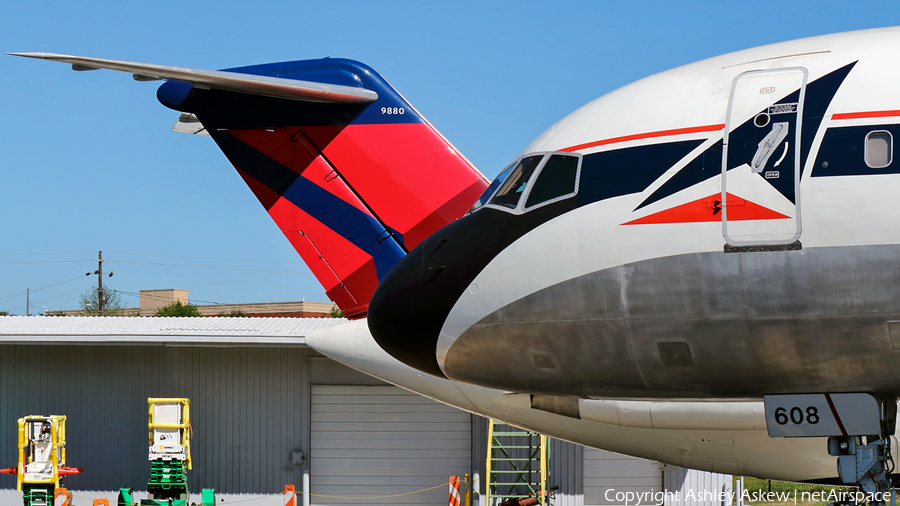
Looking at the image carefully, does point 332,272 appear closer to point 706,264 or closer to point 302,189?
point 302,189

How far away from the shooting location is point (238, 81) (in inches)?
377

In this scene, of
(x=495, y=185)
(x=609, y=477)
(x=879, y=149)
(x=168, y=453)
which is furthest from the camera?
(x=609, y=477)

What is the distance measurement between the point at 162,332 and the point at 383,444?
17.1 ft

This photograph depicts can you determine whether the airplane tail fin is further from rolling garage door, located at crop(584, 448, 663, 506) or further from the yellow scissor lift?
rolling garage door, located at crop(584, 448, 663, 506)

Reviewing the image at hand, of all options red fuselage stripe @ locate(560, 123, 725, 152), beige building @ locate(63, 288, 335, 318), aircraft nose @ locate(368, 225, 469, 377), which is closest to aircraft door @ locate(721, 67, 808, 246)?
red fuselage stripe @ locate(560, 123, 725, 152)

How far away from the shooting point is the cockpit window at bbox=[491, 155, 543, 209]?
20.2ft

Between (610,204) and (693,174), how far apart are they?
0.58 metres

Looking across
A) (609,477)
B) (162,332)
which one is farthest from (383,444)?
(162,332)

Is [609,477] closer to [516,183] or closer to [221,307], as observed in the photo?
[516,183]

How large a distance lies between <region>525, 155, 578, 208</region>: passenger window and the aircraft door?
1090mm

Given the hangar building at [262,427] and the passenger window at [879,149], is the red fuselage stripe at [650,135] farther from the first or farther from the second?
the hangar building at [262,427]

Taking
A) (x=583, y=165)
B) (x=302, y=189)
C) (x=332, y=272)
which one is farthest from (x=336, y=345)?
(x=583, y=165)

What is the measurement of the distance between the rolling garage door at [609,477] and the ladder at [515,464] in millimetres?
1217

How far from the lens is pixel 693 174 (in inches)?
211
